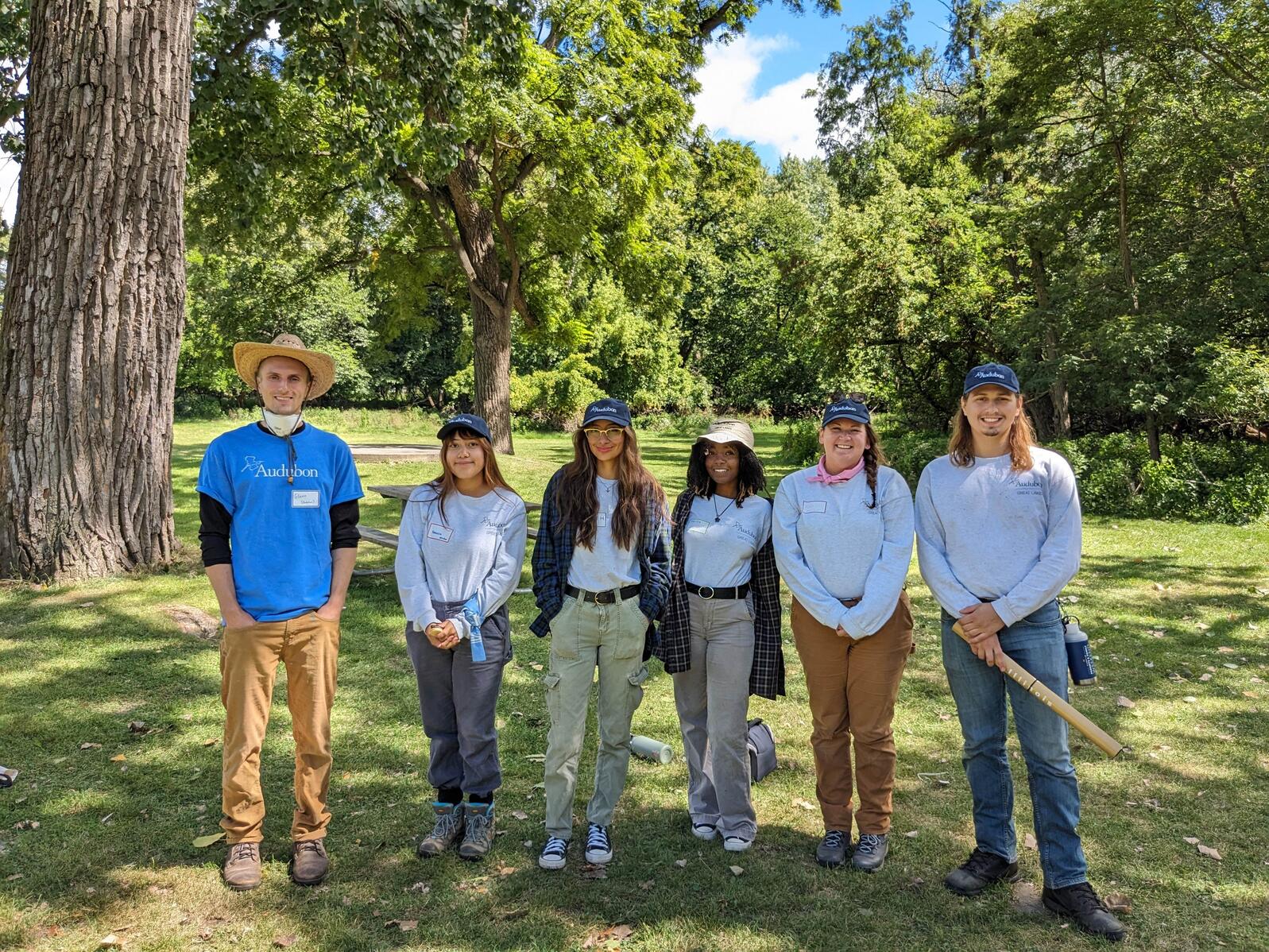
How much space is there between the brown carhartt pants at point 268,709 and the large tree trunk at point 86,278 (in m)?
4.60

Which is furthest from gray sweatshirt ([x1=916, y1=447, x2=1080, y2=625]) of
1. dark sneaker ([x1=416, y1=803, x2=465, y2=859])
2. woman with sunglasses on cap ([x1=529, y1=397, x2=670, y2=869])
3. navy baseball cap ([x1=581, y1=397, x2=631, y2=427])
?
dark sneaker ([x1=416, y1=803, x2=465, y2=859])

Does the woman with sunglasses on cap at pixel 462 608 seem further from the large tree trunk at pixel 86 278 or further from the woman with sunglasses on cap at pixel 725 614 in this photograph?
the large tree trunk at pixel 86 278

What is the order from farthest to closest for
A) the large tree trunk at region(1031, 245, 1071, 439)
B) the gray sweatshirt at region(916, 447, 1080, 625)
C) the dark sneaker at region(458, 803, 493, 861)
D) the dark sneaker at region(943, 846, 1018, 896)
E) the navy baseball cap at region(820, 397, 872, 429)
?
the large tree trunk at region(1031, 245, 1071, 439), the dark sneaker at region(458, 803, 493, 861), the navy baseball cap at region(820, 397, 872, 429), the dark sneaker at region(943, 846, 1018, 896), the gray sweatshirt at region(916, 447, 1080, 625)

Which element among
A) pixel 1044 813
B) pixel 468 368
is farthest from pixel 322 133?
pixel 468 368

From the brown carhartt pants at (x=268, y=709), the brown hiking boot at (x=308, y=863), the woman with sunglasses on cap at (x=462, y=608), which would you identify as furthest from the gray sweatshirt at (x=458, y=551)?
the brown hiking boot at (x=308, y=863)

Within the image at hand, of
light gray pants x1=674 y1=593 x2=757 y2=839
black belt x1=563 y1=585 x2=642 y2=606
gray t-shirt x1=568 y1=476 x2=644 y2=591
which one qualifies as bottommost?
light gray pants x1=674 y1=593 x2=757 y2=839

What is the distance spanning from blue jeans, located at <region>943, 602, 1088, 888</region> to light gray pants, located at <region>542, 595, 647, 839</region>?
1.29 meters

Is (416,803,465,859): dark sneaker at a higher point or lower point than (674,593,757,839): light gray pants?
lower

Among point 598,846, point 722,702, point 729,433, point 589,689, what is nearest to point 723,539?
point 729,433

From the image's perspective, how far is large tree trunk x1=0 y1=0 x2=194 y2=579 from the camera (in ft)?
23.6

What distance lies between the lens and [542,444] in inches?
1163

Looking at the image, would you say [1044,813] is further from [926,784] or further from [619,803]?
[619,803]

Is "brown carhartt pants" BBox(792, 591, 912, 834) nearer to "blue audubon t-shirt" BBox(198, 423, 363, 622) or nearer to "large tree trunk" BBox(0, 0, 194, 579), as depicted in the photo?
"blue audubon t-shirt" BBox(198, 423, 363, 622)

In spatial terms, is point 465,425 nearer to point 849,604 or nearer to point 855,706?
point 849,604
